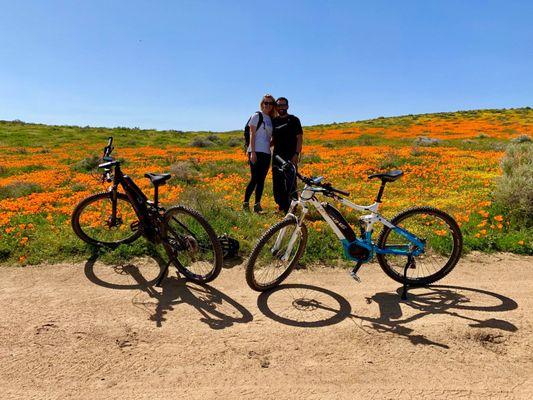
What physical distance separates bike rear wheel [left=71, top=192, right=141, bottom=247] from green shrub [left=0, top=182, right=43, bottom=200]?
16.0ft

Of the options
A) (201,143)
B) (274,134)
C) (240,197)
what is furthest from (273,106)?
(201,143)

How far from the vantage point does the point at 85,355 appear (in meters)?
3.77

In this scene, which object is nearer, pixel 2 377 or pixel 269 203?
pixel 2 377

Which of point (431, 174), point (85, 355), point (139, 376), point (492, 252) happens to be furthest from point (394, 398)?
point (431, 174)

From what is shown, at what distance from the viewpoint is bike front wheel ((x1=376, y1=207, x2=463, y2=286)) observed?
208 inches

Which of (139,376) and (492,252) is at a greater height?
(492,252)

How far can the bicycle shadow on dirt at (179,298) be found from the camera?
4.48m

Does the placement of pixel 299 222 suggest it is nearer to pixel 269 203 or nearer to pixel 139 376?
pixel 139 376

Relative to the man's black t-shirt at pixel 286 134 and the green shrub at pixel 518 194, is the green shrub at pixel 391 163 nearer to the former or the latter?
the green shrub at pixel 518 194

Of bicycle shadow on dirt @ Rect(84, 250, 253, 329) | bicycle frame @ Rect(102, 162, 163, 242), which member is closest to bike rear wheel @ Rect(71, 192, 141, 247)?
bicycle frame @ Rect(102, 162, 163, 242)

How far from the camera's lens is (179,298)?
4945 millimetres

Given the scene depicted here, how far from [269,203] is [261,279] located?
509cm

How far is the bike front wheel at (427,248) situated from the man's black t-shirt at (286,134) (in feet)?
9.58

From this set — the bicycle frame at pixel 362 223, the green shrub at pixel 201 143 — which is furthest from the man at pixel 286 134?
the green shrub at pixel 201 143
